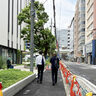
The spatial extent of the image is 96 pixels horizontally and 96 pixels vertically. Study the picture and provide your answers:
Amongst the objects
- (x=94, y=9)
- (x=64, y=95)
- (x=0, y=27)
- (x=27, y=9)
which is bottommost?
(x=64, y=95)

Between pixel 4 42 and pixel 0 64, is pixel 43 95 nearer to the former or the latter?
pixel 0 64

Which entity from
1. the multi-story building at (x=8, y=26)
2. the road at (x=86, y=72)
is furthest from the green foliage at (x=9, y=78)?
the multi-story building at (x=8, y=26)

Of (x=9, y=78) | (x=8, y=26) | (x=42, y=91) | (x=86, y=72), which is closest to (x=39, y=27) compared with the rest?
(x=8, y=26)

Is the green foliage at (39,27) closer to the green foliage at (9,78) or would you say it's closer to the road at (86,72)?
the road at (86,72)

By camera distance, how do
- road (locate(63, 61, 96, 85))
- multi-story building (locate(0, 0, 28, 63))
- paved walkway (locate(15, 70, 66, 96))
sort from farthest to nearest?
1. multi-story building (locate(0, 0, 28, 63))
2. road (locate(63, 61, 96, 85))
3. paved walkway (locate(15, 70, 66, 96))

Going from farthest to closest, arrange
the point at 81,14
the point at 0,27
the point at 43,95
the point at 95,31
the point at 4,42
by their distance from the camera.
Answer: the point at 81,14, the point at 95,31, the point at 4,42, the point at 0,27, the point at 43,95

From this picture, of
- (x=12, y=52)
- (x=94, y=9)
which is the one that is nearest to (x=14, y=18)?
(x=12, y=52)

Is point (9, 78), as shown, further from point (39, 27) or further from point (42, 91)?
point (39, 27)

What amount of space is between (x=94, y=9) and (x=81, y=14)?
26888mm

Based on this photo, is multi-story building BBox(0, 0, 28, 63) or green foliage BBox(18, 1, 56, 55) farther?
green foliage BBox(18, 1, 56, 55)

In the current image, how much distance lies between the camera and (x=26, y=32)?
107 ft

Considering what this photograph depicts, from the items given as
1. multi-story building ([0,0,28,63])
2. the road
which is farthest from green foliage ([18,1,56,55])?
the road

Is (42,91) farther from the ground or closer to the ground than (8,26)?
closer to the ground

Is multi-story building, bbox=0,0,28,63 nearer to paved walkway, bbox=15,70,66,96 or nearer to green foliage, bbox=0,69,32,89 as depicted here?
green foliage, bbox=0,69,32,89
